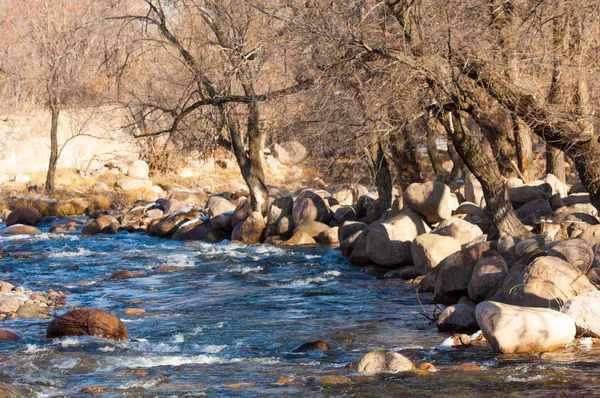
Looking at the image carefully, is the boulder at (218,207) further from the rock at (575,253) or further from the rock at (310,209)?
the rock at (575,253)

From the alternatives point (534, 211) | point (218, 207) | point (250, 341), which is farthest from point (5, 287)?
point (218, 207)

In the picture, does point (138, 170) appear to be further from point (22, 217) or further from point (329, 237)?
point (329, 237)

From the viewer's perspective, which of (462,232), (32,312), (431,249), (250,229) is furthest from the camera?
(250,229)

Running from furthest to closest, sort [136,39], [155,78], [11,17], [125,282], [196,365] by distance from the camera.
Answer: [11,17] → [155,78] → [136,39] → [125,282] → [196,365]

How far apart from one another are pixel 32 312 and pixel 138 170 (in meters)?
22.7

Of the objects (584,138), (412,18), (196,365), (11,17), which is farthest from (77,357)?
(11,17)

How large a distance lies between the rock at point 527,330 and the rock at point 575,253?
149cm

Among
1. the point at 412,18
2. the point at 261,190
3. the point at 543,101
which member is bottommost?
the point at 261,190

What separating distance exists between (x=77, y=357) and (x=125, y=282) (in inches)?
232

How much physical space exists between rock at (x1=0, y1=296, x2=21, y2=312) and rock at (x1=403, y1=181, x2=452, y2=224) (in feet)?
24.0

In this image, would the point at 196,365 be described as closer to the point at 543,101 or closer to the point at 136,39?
the point at 543,101

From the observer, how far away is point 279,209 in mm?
19266

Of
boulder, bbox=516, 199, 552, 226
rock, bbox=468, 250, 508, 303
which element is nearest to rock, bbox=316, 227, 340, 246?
boulder, bbox=516, 199, 552, 226

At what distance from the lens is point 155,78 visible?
59.7 ft
